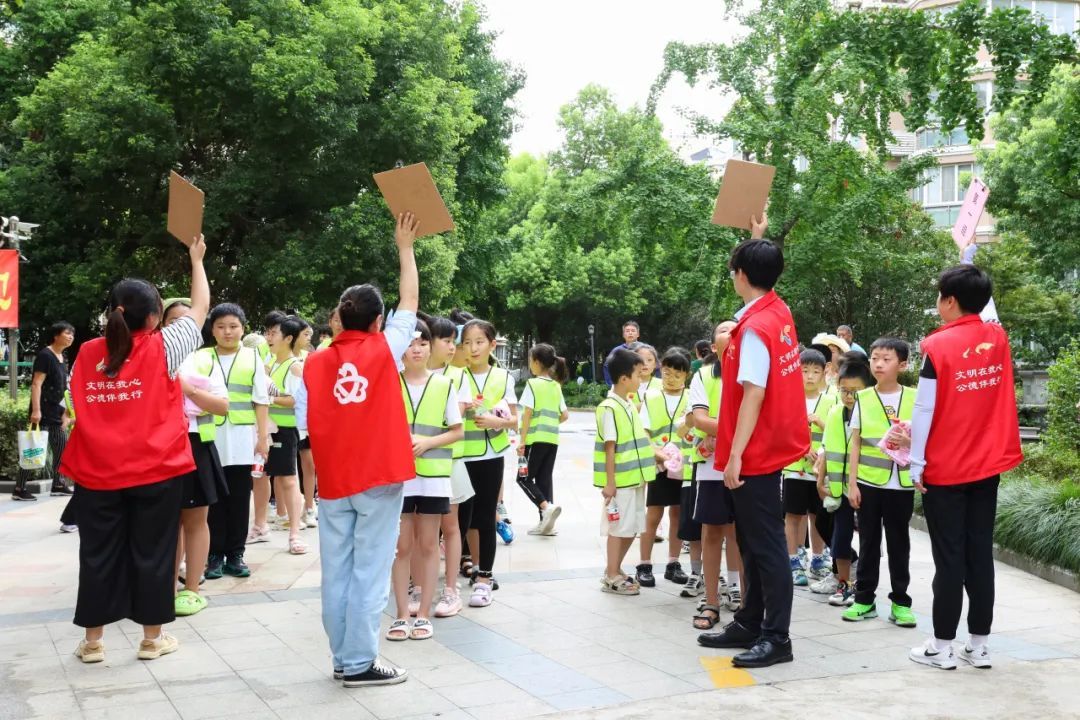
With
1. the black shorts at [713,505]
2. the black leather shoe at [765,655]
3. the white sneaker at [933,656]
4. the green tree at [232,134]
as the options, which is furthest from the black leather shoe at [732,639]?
the green tree at [232,134]

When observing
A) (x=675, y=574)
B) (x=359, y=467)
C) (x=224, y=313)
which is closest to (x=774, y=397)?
(x=359, y=467)

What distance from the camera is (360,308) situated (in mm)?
4902

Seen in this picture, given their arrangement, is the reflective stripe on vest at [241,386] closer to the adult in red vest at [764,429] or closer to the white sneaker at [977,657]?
the adult in red vest at [764,429]

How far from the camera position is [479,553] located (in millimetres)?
6859

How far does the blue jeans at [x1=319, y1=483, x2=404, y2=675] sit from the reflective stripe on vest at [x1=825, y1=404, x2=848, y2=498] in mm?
3017

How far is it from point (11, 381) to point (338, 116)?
888 centimetres

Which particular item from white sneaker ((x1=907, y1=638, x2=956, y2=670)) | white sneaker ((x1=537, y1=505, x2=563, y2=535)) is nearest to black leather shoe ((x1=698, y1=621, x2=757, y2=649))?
white sneaker ((x1=907, y1=638, x2=956, y2=670))

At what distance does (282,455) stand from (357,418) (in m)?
4.36

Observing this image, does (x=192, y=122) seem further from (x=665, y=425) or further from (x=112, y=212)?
(x=665, y=425)

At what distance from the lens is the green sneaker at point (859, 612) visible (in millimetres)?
6230

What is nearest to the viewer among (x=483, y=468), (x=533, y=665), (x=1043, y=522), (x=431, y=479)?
(x=533, y=665)

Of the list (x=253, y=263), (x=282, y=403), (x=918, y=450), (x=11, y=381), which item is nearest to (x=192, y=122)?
(x=253, y=263)

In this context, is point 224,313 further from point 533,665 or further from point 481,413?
point 533,665

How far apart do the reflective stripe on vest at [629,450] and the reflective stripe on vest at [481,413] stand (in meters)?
0.68
